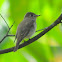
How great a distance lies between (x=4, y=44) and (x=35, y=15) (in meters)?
0.57

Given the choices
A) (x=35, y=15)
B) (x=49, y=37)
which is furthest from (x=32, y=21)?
(x=49, y=37)

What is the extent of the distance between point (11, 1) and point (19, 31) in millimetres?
313

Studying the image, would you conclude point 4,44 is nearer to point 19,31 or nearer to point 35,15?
point 19,31

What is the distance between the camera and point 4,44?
→ 1.91 metres

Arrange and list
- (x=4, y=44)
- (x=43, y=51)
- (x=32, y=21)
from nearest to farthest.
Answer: (x=43, y=51) < (x=4, y=44) < (x=32, y=21)

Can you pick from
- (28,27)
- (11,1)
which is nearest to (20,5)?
(11,1)

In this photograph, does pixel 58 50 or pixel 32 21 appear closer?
pixel 58 50

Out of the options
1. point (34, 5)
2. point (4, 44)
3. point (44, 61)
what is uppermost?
point (34, 5)

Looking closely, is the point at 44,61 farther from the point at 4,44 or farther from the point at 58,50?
the point at 4,44

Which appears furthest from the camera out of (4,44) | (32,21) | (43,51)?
(32,21)

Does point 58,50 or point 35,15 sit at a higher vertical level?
point 35,15

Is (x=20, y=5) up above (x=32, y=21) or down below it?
above

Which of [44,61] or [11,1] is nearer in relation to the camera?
[44,61]

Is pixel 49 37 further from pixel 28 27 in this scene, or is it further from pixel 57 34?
pixel 28 27
